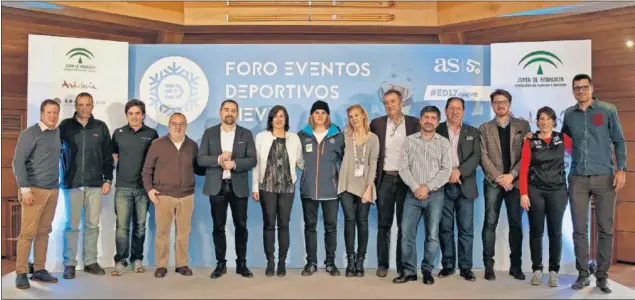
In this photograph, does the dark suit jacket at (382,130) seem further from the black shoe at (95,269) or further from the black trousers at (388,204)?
the black shoe at (95,269)

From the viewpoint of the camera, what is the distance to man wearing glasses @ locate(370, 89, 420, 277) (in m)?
4.40

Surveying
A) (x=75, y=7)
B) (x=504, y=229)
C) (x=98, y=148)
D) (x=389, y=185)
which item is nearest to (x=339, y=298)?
(x=389, y=185)

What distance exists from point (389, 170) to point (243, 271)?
57.6 inches

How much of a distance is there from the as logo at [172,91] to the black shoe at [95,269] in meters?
1.37

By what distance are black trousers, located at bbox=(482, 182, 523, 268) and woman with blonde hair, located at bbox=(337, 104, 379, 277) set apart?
3.09 feet

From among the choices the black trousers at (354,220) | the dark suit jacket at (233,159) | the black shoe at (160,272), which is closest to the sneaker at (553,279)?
the black trousers at (354,220)

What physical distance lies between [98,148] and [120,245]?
843 mm

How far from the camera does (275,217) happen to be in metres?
4.43

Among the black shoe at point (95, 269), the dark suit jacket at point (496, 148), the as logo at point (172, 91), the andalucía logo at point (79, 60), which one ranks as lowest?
the black shoe at point (95, 269)

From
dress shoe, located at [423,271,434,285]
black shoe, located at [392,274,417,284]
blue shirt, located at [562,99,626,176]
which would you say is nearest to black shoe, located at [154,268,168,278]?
black shoe, located at [392,274,417,284]

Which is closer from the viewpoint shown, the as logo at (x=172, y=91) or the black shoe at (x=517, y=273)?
the black shoe at (x=517, y=273)

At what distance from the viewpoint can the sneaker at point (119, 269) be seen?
14.7ft

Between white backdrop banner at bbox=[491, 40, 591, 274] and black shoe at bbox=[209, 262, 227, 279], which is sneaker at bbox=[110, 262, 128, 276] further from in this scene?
white backdrop banner at bbox=[491, 40, 591, 274]

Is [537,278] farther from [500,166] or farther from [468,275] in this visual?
[500,166]
